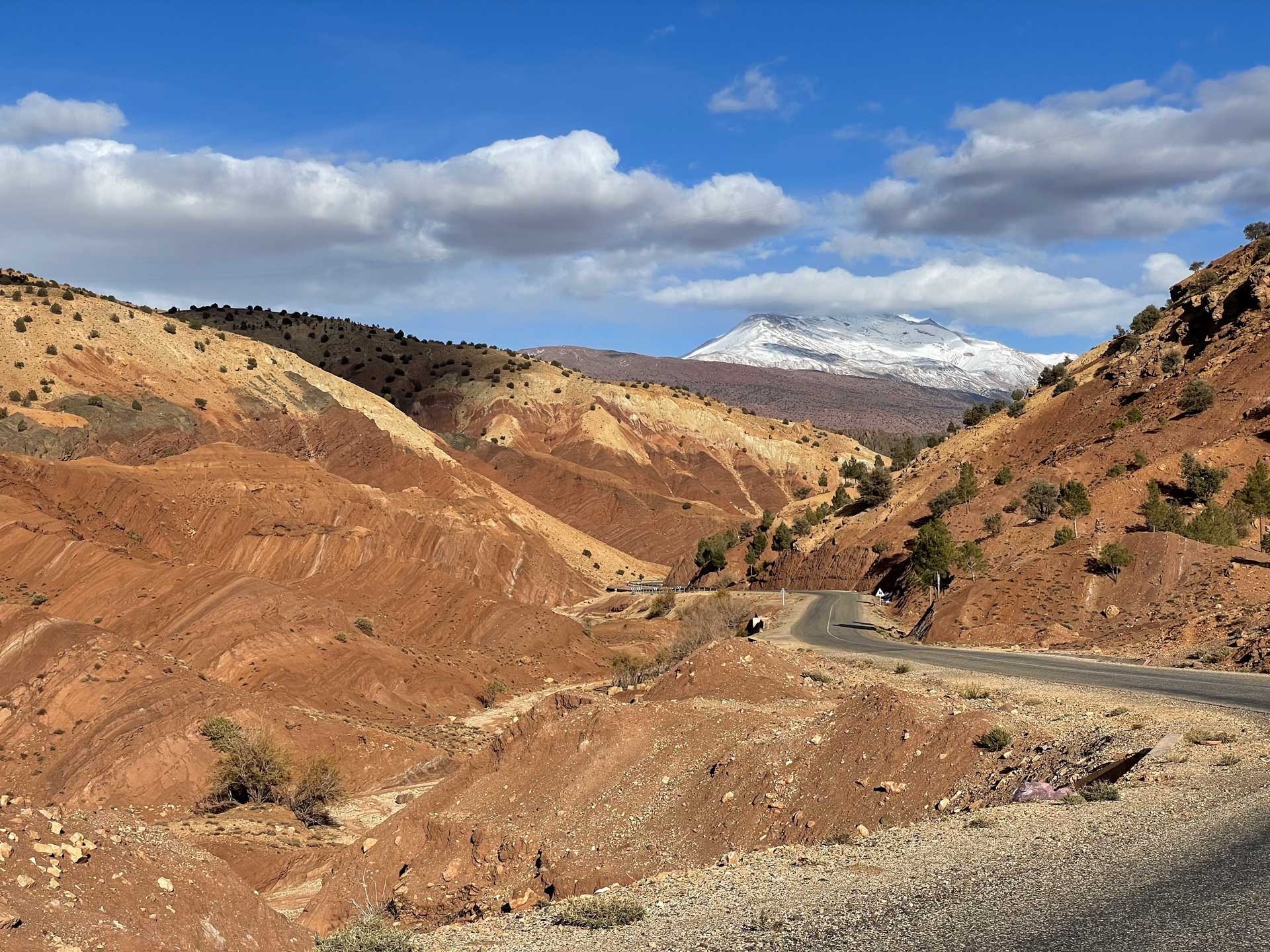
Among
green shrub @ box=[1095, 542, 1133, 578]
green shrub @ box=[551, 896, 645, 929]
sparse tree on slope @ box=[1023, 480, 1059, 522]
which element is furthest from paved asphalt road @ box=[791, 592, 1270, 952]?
sparse tree on slope @ box=[1023, 480, 1059, 522]

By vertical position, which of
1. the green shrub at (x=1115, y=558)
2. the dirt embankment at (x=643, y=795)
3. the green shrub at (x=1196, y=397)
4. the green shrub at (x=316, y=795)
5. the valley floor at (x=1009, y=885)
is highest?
the green shrub at (x=1196, y=397)

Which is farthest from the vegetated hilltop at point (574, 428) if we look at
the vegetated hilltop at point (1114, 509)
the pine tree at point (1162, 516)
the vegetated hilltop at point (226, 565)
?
the pine tree at point (1162, 516)

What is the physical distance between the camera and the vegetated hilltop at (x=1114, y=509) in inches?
1606

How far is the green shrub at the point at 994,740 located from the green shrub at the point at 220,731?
23.4m

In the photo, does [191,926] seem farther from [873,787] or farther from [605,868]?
[873,787]

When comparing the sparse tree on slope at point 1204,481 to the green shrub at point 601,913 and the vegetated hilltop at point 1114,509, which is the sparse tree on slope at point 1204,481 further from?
the green shrub at point 601,913

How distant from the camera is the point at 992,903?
36.6 feet

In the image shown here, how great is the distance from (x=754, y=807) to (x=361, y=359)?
433 ft

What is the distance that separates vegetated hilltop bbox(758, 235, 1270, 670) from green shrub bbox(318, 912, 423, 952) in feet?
86.7

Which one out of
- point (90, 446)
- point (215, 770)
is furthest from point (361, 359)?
point (215, 770)

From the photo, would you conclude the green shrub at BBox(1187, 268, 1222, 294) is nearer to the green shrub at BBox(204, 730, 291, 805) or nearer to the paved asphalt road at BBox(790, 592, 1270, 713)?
the paved asphalt road at BBox(790, 592, 1270, 713)

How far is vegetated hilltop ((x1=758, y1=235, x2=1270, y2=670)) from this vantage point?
134 feet

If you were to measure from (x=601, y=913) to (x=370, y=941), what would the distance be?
2729 millimetres

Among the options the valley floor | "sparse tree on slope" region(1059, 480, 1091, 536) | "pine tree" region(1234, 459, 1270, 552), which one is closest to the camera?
the valley floor
